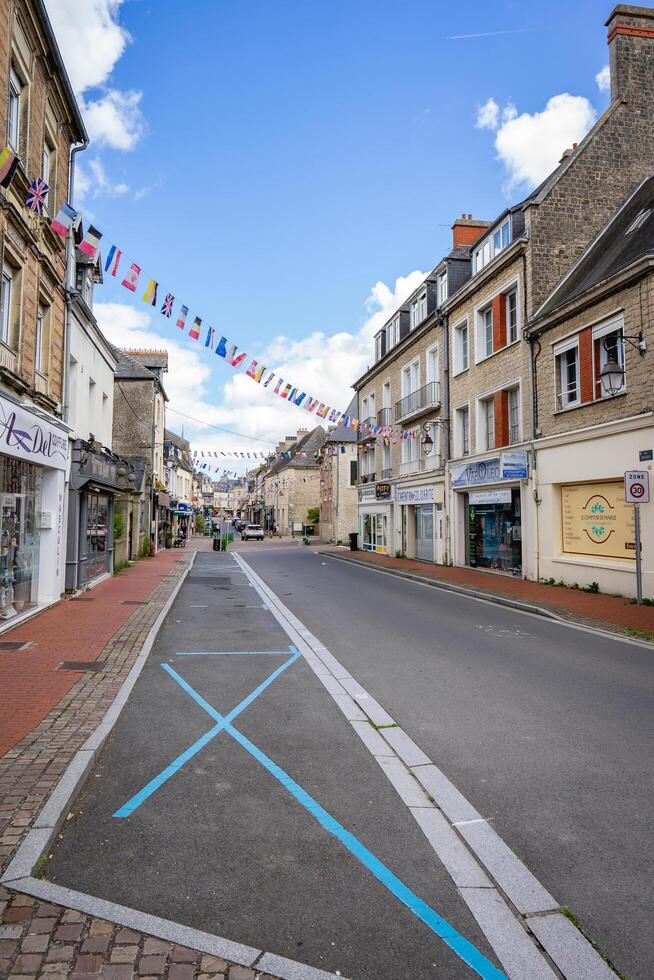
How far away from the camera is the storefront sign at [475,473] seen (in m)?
19.2

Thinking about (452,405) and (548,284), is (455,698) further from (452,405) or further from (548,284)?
(452,405)

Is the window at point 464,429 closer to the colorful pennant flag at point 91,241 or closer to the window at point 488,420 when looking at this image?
the window at point 488,420

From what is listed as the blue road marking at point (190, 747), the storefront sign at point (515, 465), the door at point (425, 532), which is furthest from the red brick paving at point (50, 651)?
the door at point (425, 532)

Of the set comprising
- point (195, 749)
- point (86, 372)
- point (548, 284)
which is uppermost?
point (548, 284)

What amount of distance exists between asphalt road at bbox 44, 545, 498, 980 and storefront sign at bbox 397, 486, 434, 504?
19.6m

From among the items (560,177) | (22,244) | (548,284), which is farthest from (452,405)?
(22,244)

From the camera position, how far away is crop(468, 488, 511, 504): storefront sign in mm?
18781

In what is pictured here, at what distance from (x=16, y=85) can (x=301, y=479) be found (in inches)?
2104

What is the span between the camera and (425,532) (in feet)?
87.1

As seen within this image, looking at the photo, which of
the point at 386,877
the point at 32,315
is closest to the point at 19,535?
the point at 32,315

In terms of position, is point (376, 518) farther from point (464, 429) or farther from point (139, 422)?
point (139, 422)

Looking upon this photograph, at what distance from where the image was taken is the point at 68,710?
5.47m

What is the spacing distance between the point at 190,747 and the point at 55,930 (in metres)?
2.22

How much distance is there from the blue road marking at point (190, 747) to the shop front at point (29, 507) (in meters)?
3.99
